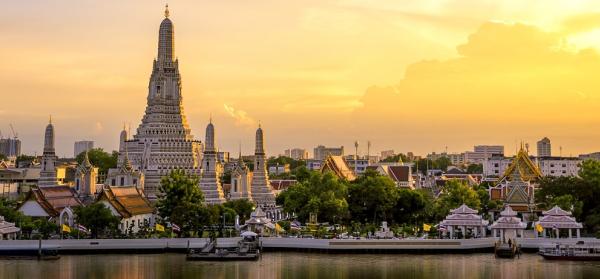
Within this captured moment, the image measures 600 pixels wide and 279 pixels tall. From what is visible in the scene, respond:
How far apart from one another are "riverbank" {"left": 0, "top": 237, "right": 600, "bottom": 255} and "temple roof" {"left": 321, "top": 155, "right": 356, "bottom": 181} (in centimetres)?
4264

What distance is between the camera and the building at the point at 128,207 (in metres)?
67.1

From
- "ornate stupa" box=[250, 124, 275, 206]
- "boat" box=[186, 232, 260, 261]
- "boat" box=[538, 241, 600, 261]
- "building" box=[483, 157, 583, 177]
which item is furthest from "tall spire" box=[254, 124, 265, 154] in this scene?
"building" box=[483, 157, 583, 177]

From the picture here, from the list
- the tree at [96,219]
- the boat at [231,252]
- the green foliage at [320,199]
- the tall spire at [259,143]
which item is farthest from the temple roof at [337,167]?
the boat at [231,252]

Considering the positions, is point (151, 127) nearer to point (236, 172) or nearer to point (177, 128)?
point (177, 128)

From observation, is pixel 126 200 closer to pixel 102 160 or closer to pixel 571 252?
pixel 571 252

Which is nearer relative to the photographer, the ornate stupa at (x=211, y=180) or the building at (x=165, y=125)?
the ornate stupa at (x=211, y=180)

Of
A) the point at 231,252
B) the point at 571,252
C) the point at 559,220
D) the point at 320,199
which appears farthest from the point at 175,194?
the point at 571,252

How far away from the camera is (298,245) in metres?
58.2

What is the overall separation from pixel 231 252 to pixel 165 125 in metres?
41.2

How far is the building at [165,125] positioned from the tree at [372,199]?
83.2 ft

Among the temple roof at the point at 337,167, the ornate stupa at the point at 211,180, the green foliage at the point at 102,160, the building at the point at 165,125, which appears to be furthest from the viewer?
the green foliage at the point at 102,160

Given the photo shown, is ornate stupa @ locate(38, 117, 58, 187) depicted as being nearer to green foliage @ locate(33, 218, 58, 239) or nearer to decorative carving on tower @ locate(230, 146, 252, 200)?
decorative carving on tower @ locate(230, 146, 252, 200)

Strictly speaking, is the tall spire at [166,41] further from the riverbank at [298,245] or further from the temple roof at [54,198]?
the riverbank at [298,245]

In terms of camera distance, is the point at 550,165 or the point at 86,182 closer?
the point at 86,182
